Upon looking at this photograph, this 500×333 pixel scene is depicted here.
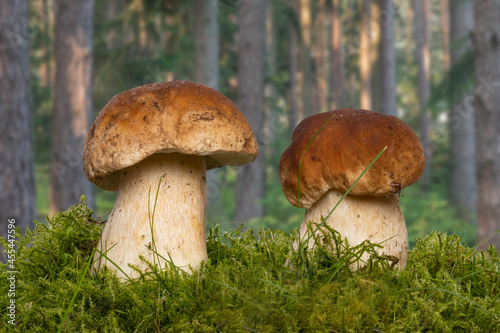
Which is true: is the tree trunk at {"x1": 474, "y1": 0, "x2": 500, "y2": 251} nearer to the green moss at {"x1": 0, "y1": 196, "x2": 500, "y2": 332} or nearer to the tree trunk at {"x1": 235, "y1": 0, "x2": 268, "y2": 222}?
the tree trunk at {"x1": 235, "y1": 0, "x2": 268, "y2": 222}

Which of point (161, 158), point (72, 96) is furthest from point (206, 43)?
point (161, 158)

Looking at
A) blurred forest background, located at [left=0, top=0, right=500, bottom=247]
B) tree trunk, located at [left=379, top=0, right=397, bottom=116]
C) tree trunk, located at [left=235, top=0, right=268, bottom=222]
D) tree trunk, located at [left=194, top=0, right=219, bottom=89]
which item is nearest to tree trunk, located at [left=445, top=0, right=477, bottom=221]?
blurred forest background, located at [left=0, top=0, right=500, bottom=247]

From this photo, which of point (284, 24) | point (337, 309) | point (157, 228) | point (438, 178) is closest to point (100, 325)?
point (157, 228)

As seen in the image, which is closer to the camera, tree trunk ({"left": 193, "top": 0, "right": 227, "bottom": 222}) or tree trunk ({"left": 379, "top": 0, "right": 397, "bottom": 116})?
tree trunk ({"left": 193, "top": 0, "right": 227, "bottom": 222})

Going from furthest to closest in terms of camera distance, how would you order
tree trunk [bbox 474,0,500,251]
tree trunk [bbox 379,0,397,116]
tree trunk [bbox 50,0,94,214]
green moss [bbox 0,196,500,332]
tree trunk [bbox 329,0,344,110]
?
tree trunk [bbox 329,0,344,110] → tree trunk [bbox 379,0,397,116] → tree trunk [bbox 50,0,94,214] → tree trunk [bbox 474,0,500,251] → green moss [bbox 0,196,500,332]

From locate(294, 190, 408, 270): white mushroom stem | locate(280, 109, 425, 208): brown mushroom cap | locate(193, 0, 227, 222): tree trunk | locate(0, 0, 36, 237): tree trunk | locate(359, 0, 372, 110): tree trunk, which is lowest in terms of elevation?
locate(294, 190, 408, 270): white mushroom stem

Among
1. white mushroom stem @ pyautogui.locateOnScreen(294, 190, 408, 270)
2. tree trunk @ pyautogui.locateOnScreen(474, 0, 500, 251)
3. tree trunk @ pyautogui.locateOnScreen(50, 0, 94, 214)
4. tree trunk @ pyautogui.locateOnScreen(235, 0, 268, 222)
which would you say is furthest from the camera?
tree trunk @ pyautogui.locateOnScreen(235, 0, 268, 222)
